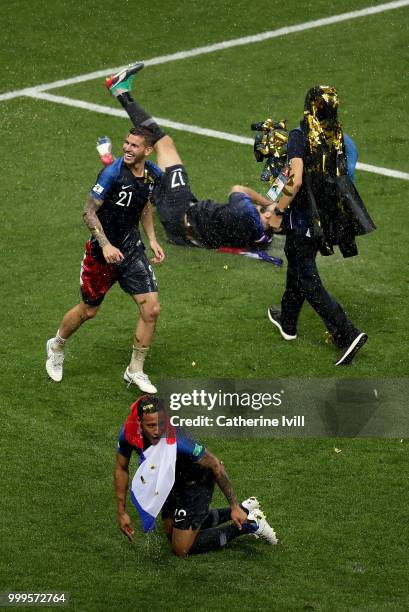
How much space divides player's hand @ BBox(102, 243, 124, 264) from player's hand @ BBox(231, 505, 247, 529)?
268 centimetres

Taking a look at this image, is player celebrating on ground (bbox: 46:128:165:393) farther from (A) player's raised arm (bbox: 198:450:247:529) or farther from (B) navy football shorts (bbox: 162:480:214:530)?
(A) player's raised arm (bbox: 198:450:247:529)

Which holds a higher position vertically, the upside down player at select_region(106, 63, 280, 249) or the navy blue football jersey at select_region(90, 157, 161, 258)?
the navy blue football jersey at select_region(90, 157, 161, 258)

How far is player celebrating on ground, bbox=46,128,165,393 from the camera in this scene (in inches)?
511

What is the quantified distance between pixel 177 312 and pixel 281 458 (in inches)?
110

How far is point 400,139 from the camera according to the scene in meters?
18.2

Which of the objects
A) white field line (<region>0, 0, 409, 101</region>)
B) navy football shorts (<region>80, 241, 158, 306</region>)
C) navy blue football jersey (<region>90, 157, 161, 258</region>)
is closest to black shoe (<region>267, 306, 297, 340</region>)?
navy football shorts (<region>80, 241, 158, 306</region>)

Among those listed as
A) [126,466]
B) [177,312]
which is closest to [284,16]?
[177,312]

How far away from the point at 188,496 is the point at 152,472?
0.41 m

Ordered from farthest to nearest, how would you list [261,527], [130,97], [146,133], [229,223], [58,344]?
[130,97] → [229,223] → [58,344] → [146,133] → [261,527]

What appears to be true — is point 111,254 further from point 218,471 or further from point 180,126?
point 180,126

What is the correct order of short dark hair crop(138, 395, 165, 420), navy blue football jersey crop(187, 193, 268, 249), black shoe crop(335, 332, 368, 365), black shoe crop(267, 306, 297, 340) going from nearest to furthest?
short dark hair crop(138, 395, 165, 420) < black shoe crop(335, 332, 368, 365) < black shoe crop(267, 306, 297, 340) < navy blue football jersey crop(187, 193, 268, 249)

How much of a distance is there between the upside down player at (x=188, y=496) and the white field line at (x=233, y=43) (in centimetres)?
932

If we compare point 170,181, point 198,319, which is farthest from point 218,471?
point 170,181

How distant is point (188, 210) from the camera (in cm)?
1614
